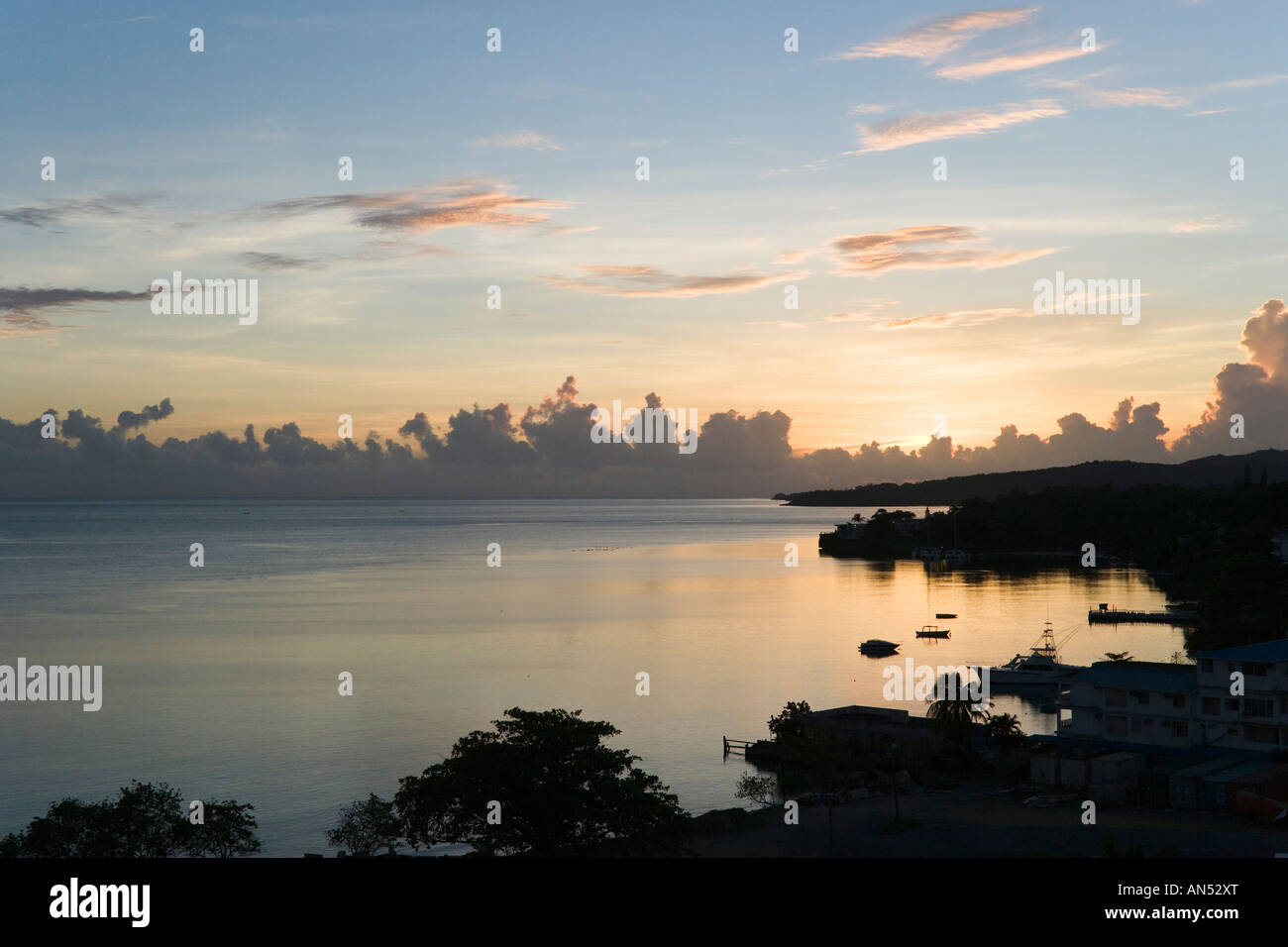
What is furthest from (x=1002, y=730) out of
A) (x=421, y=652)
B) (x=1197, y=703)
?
(x=421, y=652)

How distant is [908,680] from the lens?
62500 mm

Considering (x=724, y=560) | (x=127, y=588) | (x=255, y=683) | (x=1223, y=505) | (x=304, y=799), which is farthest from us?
→ (x=724, y=560)

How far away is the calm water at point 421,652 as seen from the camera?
43.1 m

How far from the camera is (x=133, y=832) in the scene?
1041 inches

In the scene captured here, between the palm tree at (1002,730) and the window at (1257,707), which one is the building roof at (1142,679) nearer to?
the window at (1257,707)

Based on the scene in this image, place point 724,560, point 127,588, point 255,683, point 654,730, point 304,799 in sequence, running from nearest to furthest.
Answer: point 304,799 → point 654,730 → point 255,683 → point 127,588 → point 724,560

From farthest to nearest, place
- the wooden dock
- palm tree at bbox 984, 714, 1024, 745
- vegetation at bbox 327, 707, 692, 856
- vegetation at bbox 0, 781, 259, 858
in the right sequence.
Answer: the wooden dock → palm tree at bbox 984, 714, 1024, 745 → vegetation at bbox 0, 781, 259, 858 → vegetation at bbox 327, 707, 692, 856

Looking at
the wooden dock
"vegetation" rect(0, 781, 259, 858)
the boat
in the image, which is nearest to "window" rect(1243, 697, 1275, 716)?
the boat

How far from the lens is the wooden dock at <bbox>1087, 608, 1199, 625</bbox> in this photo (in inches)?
3418

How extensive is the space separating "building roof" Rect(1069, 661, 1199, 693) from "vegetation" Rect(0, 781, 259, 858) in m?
29.7

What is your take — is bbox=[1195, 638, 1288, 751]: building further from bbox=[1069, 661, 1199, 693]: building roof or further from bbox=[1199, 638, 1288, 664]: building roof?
bbox=[1069, 661, 1199, 693]: building roof
